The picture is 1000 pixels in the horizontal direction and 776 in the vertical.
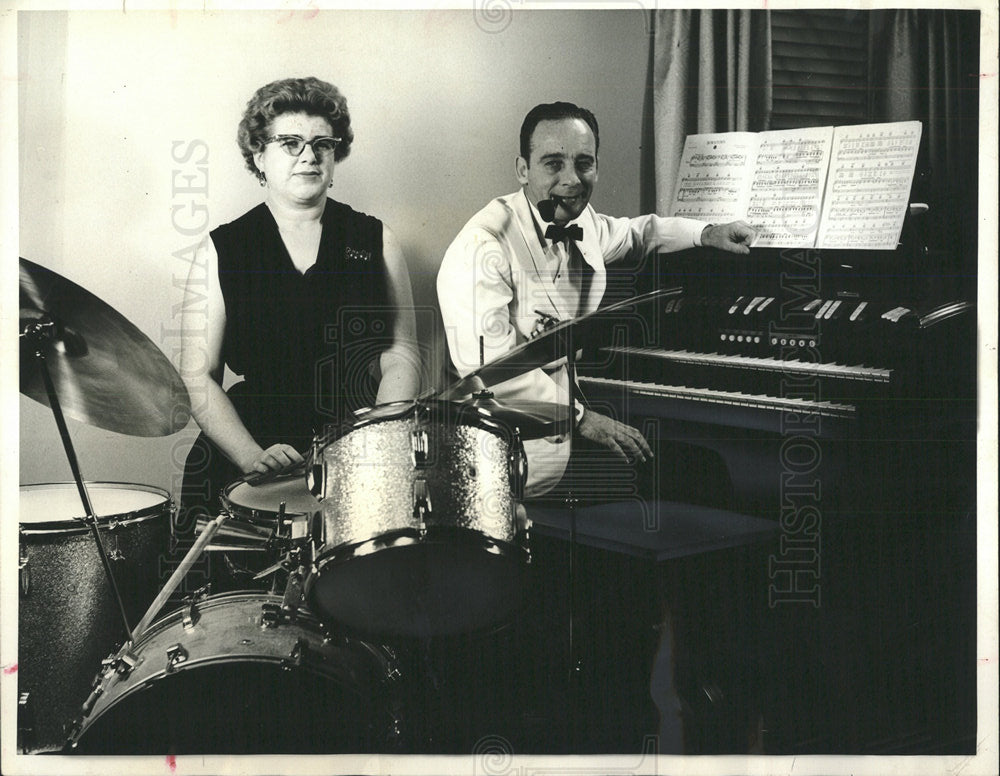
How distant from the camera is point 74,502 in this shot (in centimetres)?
288

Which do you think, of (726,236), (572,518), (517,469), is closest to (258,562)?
(517,469)

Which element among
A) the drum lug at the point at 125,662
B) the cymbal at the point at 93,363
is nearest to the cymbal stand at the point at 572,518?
the cymbal at the point at 93,363

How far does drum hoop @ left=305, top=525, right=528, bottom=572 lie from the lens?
244cm

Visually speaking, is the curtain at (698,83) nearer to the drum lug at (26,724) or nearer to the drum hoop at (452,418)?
the drum hoop at (452,418)

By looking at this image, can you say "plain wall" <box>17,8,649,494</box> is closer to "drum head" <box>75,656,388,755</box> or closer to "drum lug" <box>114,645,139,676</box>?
"drum lug" <box>114,645,139,676</box>

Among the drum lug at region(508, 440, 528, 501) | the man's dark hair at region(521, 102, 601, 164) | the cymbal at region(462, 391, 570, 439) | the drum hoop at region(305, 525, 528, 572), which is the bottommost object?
the drum hoop at region(305, 525, 528, 572)

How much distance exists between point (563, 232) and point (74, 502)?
164 cm

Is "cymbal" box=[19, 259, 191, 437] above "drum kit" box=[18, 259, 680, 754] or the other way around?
above

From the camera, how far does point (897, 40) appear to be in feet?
9.48

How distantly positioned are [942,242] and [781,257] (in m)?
0.48

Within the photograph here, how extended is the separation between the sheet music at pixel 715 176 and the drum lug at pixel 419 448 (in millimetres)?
1026

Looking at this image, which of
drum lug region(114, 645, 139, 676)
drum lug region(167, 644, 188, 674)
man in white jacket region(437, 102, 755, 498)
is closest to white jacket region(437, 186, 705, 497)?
man in white jacket region(437, 102, 755, 498)

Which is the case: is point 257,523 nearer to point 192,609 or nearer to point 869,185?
point 192,609

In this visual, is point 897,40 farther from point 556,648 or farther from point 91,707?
point 91,707
